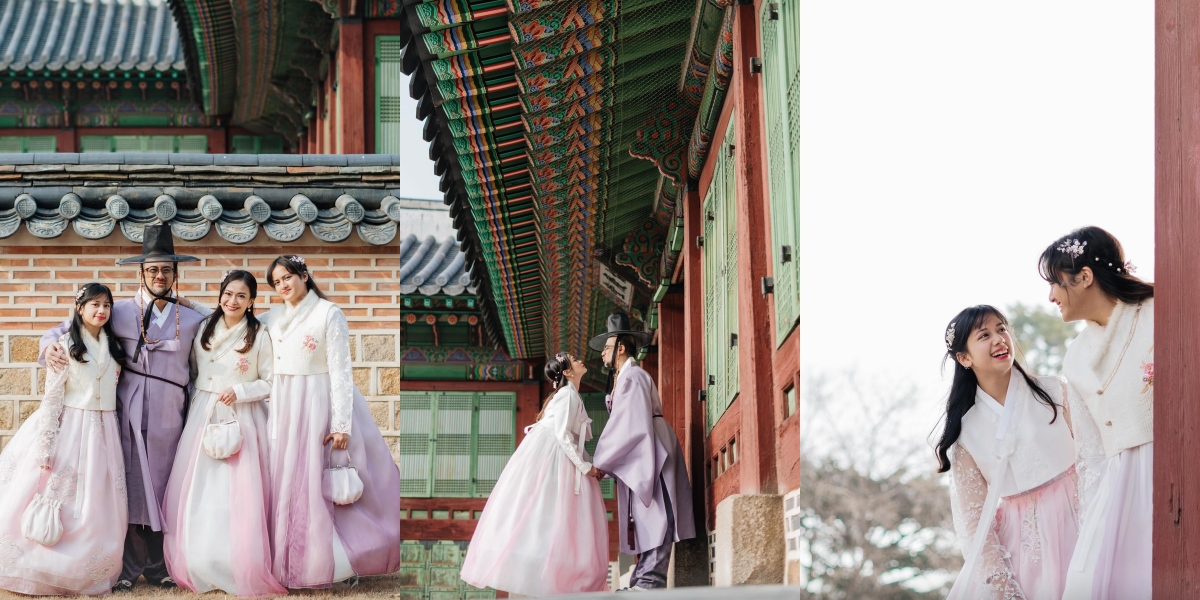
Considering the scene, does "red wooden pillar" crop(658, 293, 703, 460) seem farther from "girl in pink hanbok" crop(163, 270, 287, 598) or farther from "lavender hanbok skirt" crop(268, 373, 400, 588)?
"girl in pink hanbok" crop(163, 270, 287, 598)

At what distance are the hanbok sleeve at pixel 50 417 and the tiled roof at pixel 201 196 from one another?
0.61 meters

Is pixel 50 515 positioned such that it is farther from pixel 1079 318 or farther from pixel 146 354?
pixel 1079 318

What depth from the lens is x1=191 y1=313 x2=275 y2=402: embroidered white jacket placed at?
462 centimetres

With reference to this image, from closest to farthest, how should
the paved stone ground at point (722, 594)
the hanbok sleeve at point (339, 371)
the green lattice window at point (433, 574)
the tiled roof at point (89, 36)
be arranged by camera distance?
the paved stone ground at point (722, 594)
the green lattice window at point (433, 574)
the hanbok sleeve at point (339, 371)
the tiled roof at point (89, 36)

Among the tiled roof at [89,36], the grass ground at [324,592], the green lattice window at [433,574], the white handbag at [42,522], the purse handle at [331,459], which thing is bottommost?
the grass ground at [324,592]

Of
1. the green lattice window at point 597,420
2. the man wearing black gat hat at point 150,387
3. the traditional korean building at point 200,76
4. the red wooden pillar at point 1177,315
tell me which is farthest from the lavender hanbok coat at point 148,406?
the red wooden pillar at point 1177,315

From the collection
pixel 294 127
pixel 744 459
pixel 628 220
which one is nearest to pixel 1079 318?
pixel 744 459

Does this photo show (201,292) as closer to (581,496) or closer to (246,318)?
(246,318)

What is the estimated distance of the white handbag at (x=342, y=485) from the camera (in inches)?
181

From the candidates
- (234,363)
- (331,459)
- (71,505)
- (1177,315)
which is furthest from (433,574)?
(1177,315)

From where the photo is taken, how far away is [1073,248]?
4.68 meters

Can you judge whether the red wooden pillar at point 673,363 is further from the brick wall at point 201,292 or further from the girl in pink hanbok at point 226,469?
the girl in pink hanbok at point 226,469

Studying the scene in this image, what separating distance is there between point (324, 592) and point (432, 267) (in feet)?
4.54

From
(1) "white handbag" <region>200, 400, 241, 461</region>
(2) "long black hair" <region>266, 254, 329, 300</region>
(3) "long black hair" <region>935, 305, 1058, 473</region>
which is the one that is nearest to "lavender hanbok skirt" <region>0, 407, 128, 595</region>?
(1) "white handbag" <region>200, 400, 241, 461</region>
